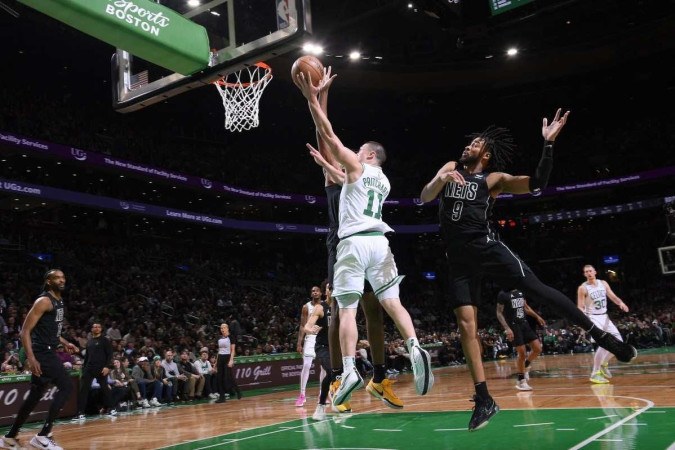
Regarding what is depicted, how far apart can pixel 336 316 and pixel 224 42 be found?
126 inches

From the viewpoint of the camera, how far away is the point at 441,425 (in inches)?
229

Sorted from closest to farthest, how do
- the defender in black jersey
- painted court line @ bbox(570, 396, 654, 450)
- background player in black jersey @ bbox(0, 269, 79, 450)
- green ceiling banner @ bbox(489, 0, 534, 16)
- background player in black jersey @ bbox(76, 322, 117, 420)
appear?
painted court line @ bbox(570, 396, 654, 450) → background player in black jersey @ bbox(0, 269, 79, 450) → the defender in black jersey → background player in black jersey @ bbox(76, 322, 117, 420) → green ceiling banner @ bbox(489, 0, 534, 16)

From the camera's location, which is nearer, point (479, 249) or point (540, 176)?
point (540, 176)

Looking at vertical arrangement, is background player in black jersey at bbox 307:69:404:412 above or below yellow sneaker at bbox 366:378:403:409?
above

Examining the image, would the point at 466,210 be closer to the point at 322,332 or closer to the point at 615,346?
the point at 615,346

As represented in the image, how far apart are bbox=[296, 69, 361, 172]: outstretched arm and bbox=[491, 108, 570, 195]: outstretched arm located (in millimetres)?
1278

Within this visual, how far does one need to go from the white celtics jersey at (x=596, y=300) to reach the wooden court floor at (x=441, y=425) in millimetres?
1135

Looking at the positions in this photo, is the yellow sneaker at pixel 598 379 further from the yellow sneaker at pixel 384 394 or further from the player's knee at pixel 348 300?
the player's knee at pixel 348 300

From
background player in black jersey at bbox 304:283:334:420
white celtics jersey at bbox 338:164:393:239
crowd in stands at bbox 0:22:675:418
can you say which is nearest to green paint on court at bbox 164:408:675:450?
background player in black jersey at bbox 304:283:334:420

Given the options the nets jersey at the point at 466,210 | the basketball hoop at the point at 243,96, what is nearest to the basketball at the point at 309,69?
the nets jersey at the point at 466,210

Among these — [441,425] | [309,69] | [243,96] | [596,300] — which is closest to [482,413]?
[441,425]

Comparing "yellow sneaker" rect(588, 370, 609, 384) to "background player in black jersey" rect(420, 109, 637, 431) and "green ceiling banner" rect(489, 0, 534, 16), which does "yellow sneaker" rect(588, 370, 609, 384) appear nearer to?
"background player in black jersey" rect(420, 109, 637, 431)

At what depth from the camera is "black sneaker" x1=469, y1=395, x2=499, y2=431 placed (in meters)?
4.28

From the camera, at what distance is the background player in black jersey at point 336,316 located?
4922 millimetres
